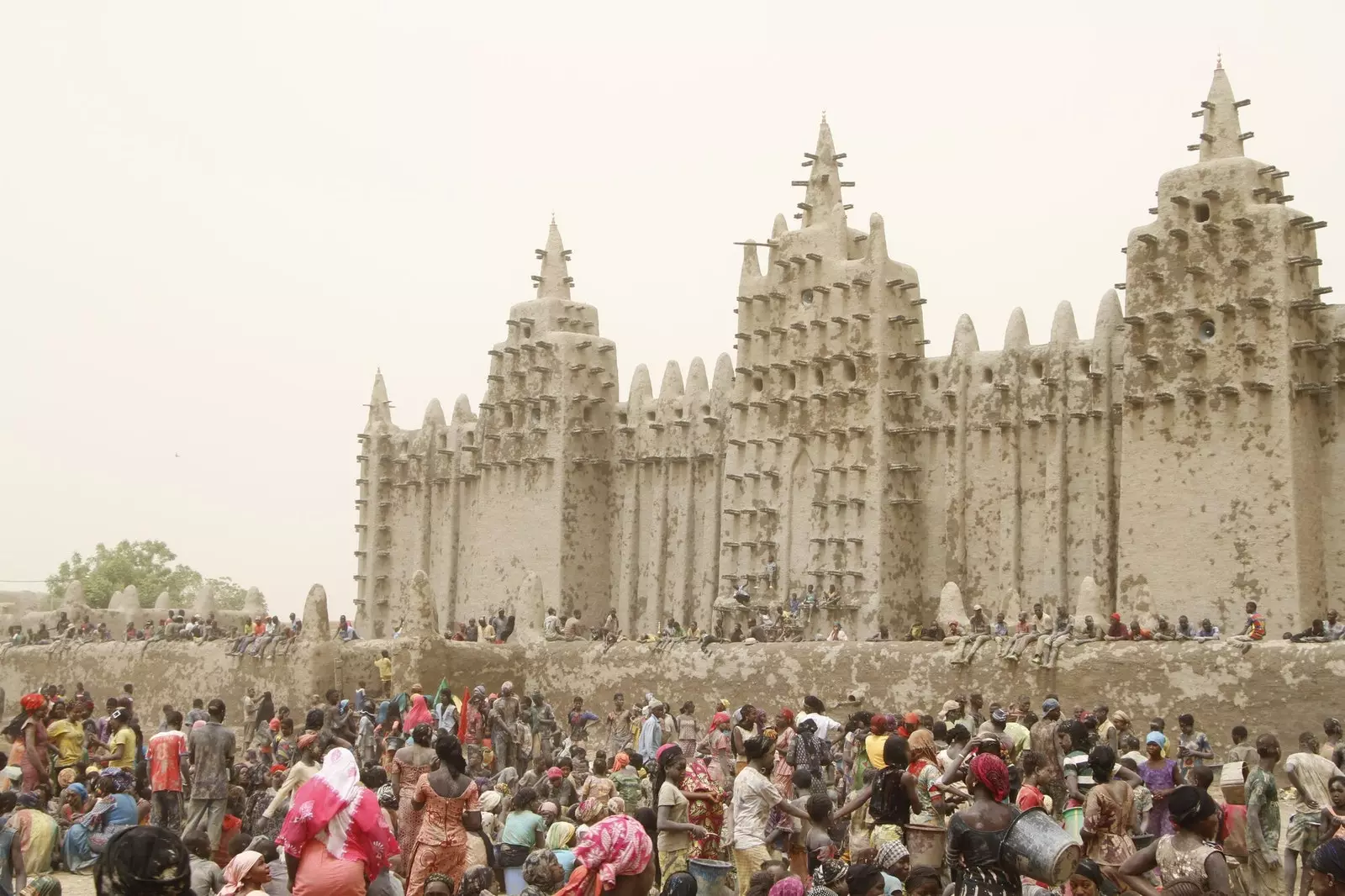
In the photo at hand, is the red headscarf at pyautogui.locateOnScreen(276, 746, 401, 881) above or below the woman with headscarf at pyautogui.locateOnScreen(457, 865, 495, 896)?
above

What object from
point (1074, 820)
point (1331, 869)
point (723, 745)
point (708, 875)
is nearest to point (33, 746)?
point (723, 745)

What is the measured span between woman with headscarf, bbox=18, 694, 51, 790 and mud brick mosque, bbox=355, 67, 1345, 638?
49.1ft

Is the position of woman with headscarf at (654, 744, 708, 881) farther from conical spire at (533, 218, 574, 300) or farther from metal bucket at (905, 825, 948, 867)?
conical spire at (533, 218, 574, 300)

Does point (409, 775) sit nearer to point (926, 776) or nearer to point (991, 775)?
point (926, 776)

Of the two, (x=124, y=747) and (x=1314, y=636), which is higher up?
(x=1314, y=636)

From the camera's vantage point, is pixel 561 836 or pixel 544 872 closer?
pixel 544 872

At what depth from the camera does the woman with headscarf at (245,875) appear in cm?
1012

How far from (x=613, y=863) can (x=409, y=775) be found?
4.53 m

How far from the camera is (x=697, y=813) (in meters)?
13.6

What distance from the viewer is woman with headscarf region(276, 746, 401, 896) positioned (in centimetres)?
1056

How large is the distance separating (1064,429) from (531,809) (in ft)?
68.6

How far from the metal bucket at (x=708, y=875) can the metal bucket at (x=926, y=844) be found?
1.40m

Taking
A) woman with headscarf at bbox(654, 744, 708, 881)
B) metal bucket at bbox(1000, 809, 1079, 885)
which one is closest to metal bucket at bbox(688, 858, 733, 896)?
woman with headscarf at bbox(654, 744, 708, 881)

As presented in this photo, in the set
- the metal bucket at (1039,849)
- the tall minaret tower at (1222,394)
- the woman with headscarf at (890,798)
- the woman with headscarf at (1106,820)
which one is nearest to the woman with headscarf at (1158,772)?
the woman with headscarf at (1106,820)
